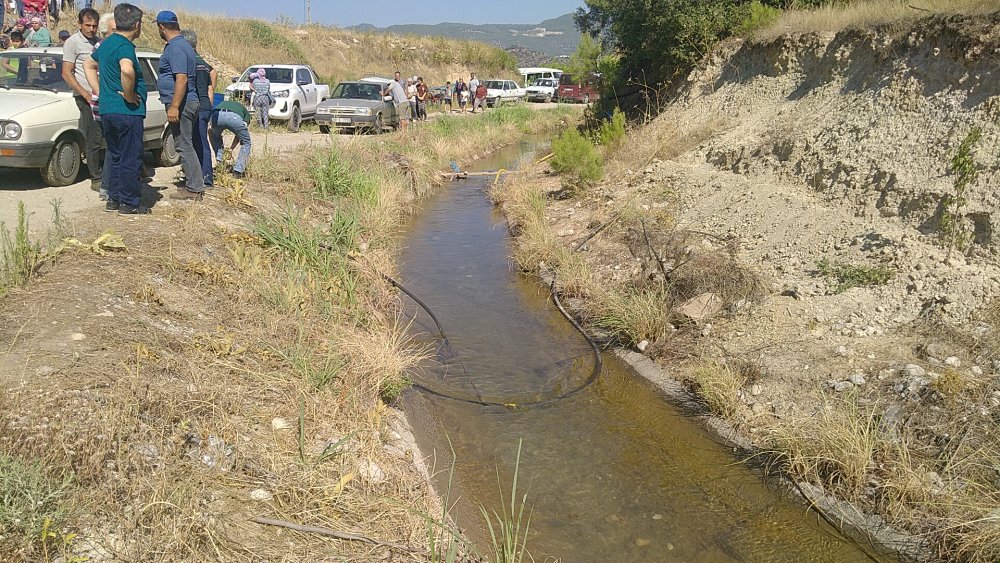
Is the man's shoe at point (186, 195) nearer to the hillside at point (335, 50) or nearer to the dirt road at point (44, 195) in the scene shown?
the dirt road at point (44, 195)

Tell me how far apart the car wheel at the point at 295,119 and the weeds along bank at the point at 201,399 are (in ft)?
36.2

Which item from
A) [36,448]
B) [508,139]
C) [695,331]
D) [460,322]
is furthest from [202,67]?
→ [508,139]

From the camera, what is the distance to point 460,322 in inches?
320

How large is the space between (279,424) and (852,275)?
5.63 meters

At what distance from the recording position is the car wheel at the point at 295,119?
18.5 metres

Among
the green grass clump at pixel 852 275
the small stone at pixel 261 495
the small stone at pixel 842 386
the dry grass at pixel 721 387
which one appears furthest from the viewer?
the green grass clump at pixel 852 275

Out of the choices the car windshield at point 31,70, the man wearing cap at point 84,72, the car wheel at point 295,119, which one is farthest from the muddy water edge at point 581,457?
the car wheel at point 295,119

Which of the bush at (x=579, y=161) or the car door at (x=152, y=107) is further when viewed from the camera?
the bush at (x=579, y=161)

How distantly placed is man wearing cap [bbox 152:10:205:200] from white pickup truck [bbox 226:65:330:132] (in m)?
10.2

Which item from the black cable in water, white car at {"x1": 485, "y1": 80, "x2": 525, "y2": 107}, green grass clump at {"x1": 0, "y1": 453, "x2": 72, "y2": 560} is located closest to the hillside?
white car at {"x1": 485, "y1": 80, "x2": 525, "y2": 107}

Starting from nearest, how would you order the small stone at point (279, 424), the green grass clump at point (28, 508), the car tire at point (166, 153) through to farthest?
1. the green grass clump at point (28, 508)
2. the small stone at point (279, 424)
3. the car tire at point (166, 153)

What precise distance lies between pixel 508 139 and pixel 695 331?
17207 millimetres

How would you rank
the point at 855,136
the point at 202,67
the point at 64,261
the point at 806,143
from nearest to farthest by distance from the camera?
1. the point at 64,261
2. the point at 202,67
3. the point at 855,136
4. the point at 806,143

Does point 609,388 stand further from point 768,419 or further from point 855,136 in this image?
point 855,136
